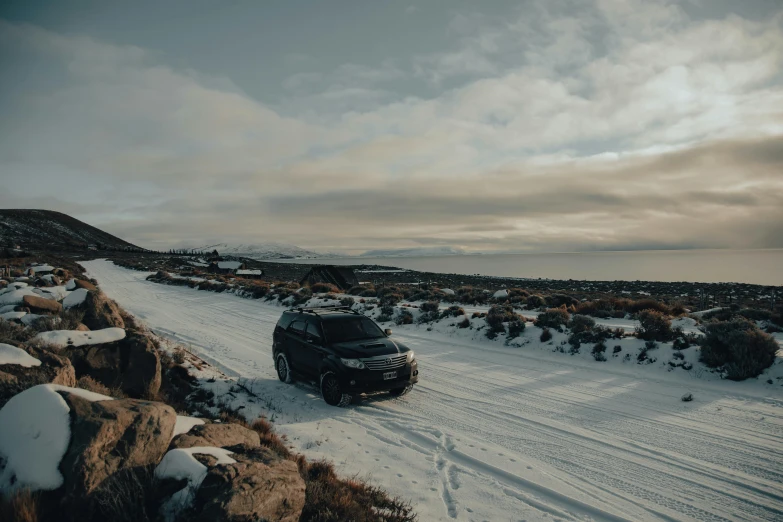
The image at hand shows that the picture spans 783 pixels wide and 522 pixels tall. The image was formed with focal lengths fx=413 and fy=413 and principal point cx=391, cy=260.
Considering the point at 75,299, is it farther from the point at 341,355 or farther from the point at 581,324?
the point at 581,324

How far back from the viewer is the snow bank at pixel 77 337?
24.1 ft

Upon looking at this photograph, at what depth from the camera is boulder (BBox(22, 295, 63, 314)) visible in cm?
Answer: 1090

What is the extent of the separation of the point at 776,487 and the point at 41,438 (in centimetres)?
821

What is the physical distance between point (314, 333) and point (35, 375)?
4.84m

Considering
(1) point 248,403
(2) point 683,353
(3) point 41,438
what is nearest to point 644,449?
Answer: (2) point 683,353

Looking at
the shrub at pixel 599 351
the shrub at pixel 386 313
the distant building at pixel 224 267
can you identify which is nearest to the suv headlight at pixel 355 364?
the shrub at pixel 599 351

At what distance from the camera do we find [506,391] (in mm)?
8797

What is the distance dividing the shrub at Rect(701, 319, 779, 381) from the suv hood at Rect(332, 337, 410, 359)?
7.26m

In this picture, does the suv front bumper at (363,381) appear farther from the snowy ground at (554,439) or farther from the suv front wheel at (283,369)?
the suv front wheel at (283,369)

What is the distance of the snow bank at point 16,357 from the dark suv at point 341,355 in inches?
180

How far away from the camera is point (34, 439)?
155 inches

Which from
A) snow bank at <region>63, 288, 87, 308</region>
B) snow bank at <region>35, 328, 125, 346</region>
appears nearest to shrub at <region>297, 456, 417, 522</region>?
snow bank at <region>35, 328, 125, 346</region>

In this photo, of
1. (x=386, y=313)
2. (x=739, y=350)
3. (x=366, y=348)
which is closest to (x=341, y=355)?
(x=366, y=348)

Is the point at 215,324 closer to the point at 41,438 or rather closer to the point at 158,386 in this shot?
the point at 158,386
